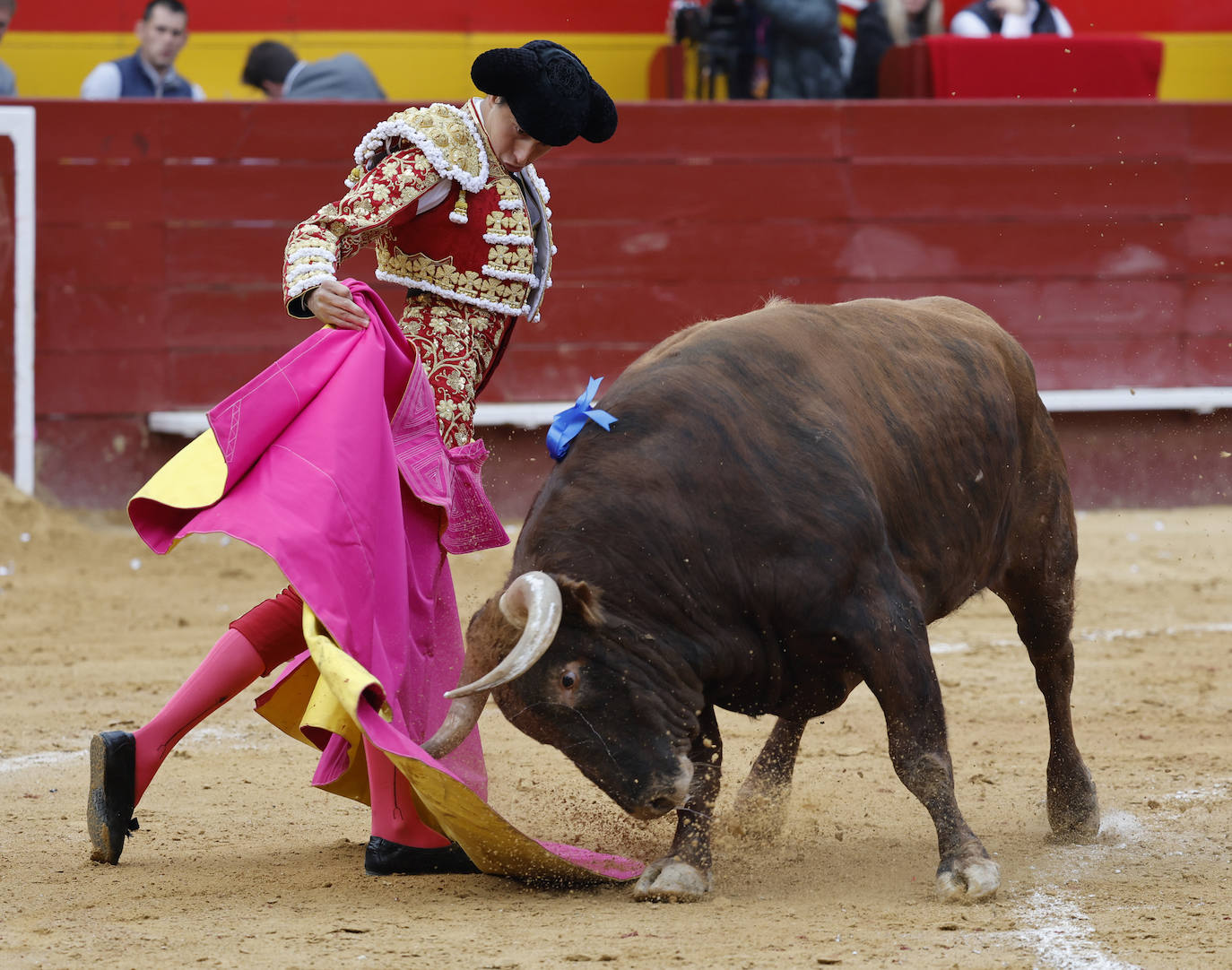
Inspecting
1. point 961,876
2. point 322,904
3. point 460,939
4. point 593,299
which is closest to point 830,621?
point 961,876

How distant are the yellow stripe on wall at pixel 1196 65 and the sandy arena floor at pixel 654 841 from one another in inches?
152

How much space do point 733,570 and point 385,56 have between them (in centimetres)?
582

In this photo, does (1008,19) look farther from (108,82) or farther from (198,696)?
(198,696)

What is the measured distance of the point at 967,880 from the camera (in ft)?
8.52

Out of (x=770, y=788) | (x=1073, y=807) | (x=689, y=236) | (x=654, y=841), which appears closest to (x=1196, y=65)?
(x=689, y=236)

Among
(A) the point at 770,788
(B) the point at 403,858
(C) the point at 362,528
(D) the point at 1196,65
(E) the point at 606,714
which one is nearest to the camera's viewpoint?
(E) the point at 606,714

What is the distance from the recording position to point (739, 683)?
8.70ft

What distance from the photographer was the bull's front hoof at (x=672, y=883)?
8.61ft

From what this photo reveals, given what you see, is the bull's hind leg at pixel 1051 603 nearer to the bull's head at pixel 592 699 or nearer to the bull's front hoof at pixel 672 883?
the bull's front hoof at pixel 672 883

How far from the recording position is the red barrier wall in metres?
6.51

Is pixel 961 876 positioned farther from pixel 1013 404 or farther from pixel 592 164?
pixel 592 164

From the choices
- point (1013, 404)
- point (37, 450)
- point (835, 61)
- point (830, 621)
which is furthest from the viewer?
point (835, 61)

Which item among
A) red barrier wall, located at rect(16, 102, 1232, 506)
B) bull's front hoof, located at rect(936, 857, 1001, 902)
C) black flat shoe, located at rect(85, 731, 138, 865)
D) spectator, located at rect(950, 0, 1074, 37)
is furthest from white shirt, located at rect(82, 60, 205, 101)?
bull's front hoof, located at rect(936, 857, 1001, 902)

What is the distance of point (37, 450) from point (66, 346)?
0.41 metres
